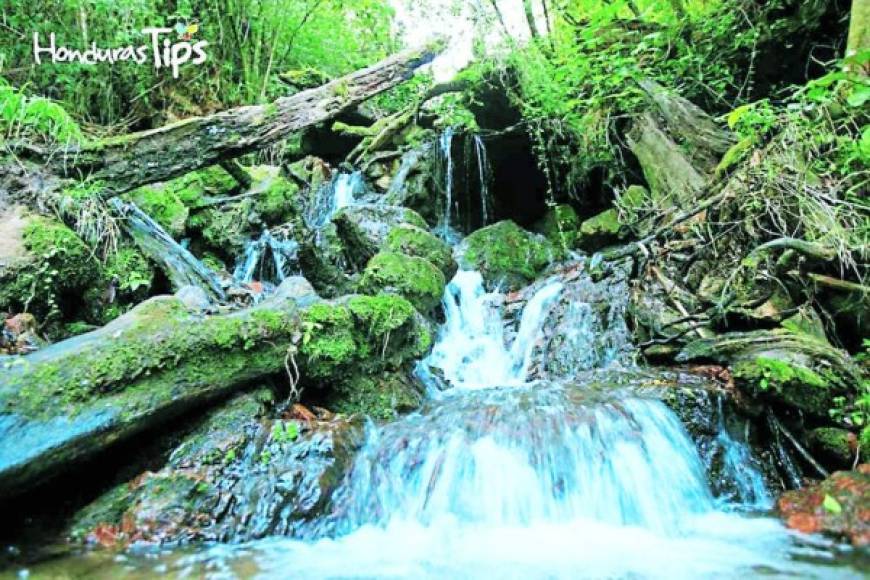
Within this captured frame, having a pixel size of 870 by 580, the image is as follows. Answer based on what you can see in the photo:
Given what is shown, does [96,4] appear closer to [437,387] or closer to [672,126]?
[437,387]

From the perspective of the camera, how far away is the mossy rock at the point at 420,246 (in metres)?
7.05

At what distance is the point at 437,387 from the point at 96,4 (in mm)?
5927

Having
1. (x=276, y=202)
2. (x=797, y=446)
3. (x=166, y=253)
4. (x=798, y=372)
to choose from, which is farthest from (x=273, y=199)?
(x=797, y=446)

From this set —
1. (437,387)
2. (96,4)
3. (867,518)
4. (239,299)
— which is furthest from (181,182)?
(867,518)

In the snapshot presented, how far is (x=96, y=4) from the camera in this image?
650cm

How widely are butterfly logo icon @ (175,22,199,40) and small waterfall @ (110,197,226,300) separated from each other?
3462 mm

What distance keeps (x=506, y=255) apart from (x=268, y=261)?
11.6 feet

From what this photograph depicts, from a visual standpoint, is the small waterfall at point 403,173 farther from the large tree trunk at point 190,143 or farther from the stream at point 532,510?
the stream at point 532,510

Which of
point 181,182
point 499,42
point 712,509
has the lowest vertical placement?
point 712,509

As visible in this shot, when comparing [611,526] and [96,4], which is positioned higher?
[96,4]

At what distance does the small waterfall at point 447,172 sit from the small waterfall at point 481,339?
258 cm

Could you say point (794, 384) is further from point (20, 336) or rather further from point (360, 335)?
point (20, 336)

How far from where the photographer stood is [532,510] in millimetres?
3561

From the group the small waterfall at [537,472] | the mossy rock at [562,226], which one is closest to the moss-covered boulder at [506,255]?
the mossy rock at [562,226]
